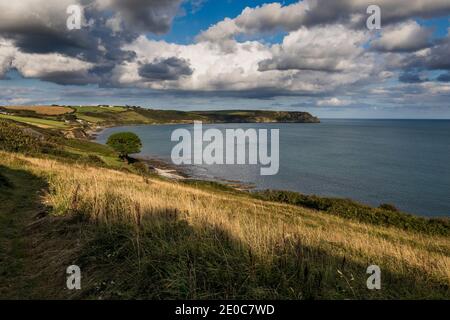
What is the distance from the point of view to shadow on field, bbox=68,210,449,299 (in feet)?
16.6

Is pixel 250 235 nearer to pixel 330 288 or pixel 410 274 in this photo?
pixel 330 288

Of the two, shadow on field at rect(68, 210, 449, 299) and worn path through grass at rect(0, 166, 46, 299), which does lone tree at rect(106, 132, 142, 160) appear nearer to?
worn path through grass at rect(0, 166, 46, 299)

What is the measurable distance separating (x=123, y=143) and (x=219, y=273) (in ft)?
295

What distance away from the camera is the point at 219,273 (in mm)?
5340

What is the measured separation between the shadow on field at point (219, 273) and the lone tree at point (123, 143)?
286ft

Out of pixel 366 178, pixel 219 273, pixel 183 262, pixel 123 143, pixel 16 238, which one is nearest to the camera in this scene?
pixel 219 273

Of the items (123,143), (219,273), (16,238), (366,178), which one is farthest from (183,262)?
(123,143)

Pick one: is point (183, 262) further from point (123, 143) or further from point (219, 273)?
point (123, 143)

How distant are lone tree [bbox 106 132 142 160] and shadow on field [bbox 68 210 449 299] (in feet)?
286

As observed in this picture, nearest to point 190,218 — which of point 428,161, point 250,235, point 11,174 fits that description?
point 250,235

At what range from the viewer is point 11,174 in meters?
18.5

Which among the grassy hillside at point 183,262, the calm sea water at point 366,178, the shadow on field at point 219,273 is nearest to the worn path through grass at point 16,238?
the grassy hillside at point 183,262

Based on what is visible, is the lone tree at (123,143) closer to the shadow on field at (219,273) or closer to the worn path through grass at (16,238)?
the worn path through grass at (16,238)
